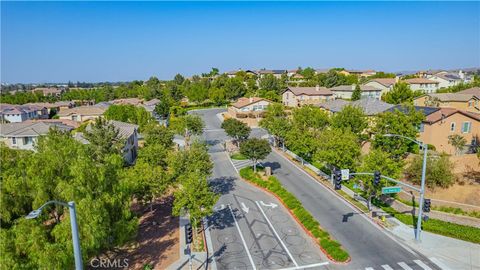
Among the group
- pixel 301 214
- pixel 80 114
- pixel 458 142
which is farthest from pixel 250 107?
pixel 301 214

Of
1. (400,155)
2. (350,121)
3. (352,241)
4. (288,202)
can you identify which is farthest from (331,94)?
(352,241)

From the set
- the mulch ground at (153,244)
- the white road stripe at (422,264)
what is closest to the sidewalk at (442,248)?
the white road stripe at (422,264)

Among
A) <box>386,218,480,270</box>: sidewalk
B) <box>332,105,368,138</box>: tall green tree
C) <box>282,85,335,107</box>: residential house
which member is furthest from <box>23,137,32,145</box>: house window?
<box>282,85,335,107</box>: residential house

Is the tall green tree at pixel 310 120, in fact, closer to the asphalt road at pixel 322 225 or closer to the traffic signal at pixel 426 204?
the asphalt road at pixel 322 225

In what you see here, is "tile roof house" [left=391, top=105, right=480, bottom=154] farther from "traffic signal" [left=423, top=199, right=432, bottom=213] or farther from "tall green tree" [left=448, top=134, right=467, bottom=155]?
"traffic signal" [left=423, top=199, right=432, bottom=213]

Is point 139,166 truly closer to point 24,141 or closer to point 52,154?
point 52,154

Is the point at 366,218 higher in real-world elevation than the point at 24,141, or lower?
lower

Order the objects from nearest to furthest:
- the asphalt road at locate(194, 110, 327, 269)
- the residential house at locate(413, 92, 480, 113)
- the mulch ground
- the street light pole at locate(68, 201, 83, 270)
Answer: the street light pole at locate(68, 201, 83, 270)
the mulch ground
the asphalt road at locate(194, 110, 327, 269)
the residential house at locate(413, 92, 480, 113)
